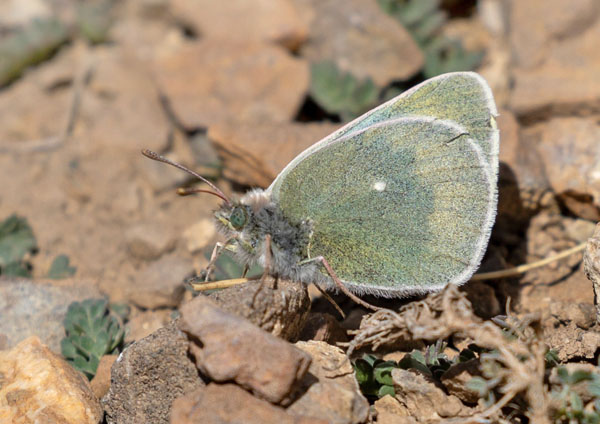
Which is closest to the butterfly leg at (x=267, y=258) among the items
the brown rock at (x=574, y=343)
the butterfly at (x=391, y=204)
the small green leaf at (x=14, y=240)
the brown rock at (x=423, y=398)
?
the butterfly at (x=391, y=204)

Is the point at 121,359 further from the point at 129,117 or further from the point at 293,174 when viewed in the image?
the point at 129,117

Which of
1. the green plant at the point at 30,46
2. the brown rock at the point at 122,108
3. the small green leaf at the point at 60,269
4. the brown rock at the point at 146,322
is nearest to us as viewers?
the brown rock at the point at 146,322

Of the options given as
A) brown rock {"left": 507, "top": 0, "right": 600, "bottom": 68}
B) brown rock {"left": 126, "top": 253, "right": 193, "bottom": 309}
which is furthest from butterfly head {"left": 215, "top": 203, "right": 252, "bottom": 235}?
brown rock {"left": 507, "top": 0, "right": 600, "bottom": 68}

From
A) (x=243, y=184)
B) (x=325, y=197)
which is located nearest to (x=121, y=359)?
(x=325, y=197)

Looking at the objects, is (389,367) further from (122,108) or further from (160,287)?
(122,108)

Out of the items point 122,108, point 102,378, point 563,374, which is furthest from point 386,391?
point 122,108

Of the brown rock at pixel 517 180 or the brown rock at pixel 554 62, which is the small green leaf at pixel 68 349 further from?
the brown rock at pixel 554 62
